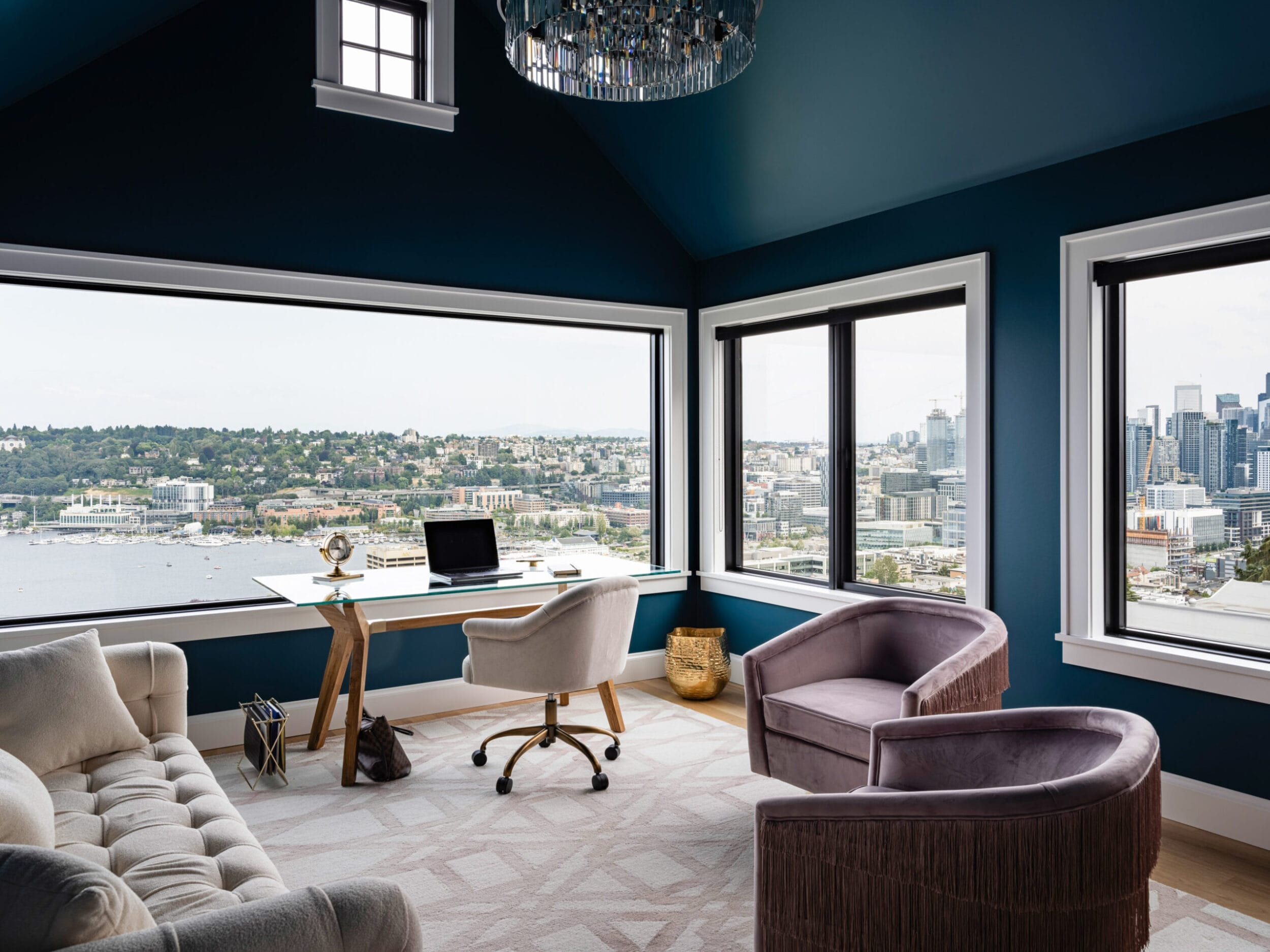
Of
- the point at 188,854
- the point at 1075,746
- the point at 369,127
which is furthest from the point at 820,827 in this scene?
the point at 369,127

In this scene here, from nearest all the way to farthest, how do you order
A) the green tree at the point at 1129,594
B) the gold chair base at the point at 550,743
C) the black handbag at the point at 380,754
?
the green tree at the point at 1129,594
the gold chair base at the point at 550,743
the black handbag at the point at 380,754

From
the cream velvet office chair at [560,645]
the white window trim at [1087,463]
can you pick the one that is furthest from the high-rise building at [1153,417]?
the cream velvet office chair at [560,645]

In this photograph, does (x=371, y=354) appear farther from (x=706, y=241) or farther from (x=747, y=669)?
(x=747, y=669)

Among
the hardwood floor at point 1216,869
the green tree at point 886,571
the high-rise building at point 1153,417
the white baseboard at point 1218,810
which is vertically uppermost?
the high-rise building at point 1153,417

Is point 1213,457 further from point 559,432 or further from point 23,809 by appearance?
point 23,809

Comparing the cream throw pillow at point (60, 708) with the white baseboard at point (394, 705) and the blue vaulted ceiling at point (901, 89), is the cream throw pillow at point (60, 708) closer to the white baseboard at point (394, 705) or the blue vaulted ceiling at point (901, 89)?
the white baseboard at point (394, 705)

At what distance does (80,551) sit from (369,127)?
2.26 m

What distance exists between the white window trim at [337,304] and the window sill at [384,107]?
76cm

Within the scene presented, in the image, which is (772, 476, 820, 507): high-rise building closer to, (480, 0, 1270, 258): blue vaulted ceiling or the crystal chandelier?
(480, 0, 1270, 258): blue vaulted ceiling

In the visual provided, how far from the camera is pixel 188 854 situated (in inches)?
78.6

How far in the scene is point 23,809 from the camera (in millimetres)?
1720

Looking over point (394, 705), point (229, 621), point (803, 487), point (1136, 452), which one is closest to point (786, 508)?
point (803, 487)

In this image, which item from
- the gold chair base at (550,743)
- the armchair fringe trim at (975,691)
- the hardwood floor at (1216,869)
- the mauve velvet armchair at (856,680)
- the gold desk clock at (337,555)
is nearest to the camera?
the hardwood floor at (1216,869)

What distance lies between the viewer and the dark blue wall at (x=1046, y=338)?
2.99 m
